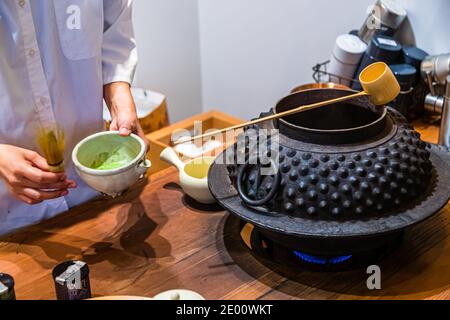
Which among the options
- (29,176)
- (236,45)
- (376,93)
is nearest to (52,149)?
(29,176)

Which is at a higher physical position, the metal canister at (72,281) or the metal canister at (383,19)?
the metal canister at (383,19)

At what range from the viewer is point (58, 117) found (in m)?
1.58

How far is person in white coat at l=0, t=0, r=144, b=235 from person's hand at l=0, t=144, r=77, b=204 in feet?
0.04

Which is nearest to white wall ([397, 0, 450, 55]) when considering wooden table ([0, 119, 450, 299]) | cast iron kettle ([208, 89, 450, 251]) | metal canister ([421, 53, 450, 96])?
metal canister ([421, 53, 450, 96])

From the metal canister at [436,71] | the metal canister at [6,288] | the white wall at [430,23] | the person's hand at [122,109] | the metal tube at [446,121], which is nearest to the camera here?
the metal canister at [6,288]

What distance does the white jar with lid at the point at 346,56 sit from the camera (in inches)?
81.5

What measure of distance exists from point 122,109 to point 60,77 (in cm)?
21

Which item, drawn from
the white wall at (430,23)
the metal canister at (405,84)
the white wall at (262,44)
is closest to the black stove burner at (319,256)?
the metal canister at (405,84)

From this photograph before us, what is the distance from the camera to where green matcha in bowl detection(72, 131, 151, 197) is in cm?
120

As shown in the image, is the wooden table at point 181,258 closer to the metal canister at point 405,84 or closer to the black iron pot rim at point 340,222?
the black iron pot rim at point 340,222

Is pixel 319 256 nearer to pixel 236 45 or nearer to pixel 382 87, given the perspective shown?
pixel 382 87

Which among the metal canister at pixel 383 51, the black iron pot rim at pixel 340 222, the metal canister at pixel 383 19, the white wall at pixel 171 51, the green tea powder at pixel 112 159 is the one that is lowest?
the white wall at pixel 171 51

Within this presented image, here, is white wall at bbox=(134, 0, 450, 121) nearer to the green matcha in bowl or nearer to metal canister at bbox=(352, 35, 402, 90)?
metal canister at bbox=(352, 35, 402, 90)

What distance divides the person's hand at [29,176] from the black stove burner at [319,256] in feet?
1.61
